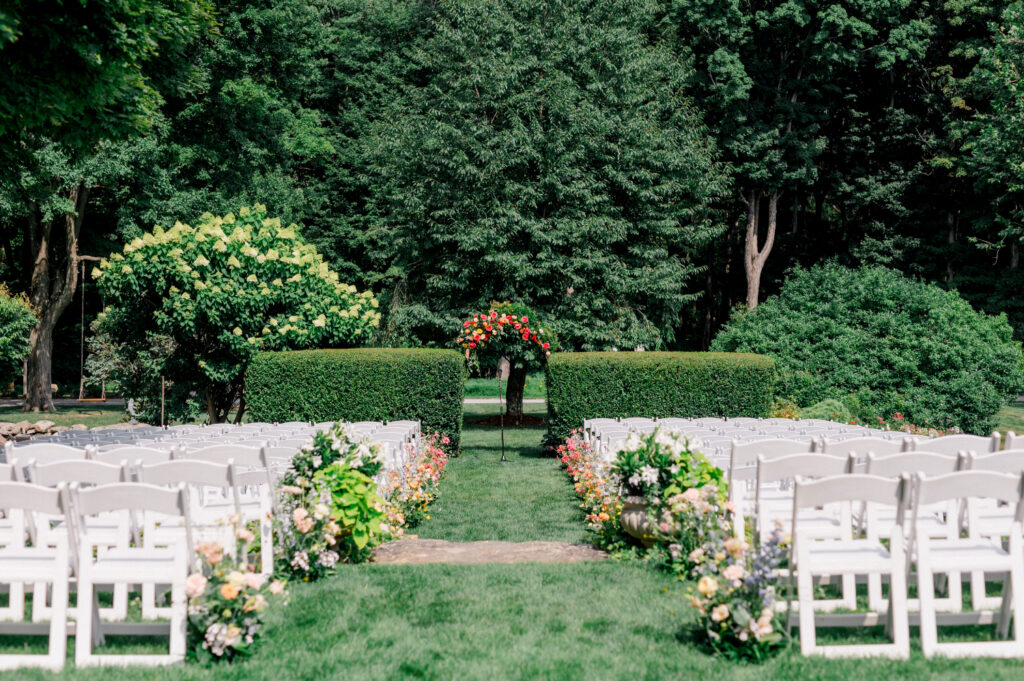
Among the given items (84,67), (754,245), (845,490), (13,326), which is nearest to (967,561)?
(845,490)

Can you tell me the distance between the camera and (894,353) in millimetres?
17109

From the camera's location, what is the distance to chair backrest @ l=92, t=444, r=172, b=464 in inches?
230

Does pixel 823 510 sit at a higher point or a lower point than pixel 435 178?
lower

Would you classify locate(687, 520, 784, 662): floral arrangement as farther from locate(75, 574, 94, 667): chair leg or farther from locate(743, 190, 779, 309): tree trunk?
locate(743, 190, 779, 309): tree trunk

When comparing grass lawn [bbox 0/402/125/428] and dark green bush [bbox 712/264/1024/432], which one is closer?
dark green bush [bbox 712/264/1024/432]

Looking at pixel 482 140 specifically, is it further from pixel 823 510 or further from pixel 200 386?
pixel 823 510

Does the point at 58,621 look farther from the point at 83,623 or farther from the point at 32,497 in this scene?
the point at 32,497

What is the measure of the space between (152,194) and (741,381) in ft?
63.3

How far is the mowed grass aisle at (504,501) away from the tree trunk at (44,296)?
64.1 feet

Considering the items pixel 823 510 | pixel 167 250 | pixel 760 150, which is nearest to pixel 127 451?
pixel 823 510

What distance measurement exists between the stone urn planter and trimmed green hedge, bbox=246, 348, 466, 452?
7855 mm

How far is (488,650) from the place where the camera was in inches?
168

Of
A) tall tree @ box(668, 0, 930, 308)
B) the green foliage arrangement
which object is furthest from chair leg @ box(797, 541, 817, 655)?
tall tree @ box(668, 0, 930, 308)

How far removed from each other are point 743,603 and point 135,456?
436 centimetres
